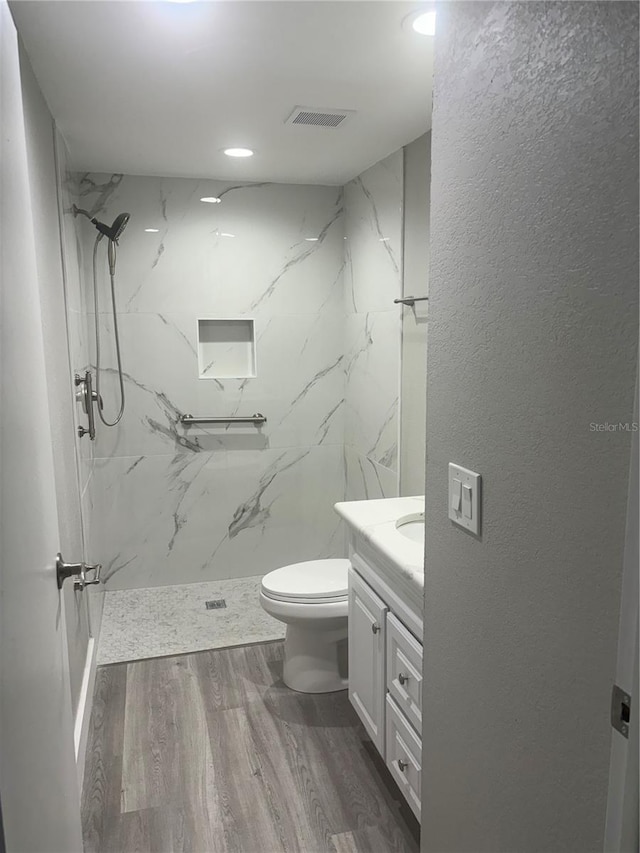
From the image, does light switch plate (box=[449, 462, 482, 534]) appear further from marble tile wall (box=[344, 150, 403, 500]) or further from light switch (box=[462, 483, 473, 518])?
marble tile wall (box=[344, 150, 403, 500])

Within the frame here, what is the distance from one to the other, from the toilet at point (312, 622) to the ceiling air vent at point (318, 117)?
184 cm

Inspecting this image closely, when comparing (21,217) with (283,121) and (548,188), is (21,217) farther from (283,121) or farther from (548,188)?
(283,121)

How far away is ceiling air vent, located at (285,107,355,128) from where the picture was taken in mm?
2492

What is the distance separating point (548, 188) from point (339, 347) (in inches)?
118

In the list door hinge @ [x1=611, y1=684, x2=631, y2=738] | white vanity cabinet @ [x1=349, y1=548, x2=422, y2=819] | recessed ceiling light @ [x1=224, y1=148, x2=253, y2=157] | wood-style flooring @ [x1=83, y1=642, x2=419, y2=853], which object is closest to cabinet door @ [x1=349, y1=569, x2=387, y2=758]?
white vanity cabinet @ [x1=349, y1=548, x2=422, y2=819]

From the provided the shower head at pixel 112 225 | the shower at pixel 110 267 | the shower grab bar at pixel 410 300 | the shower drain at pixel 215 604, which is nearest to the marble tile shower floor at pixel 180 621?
the shower drain at pixel 215 604

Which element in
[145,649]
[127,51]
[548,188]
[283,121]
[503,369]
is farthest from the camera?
[145,649]

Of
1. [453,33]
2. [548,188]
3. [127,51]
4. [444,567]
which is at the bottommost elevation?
[444,567]

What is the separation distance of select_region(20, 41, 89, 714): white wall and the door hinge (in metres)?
1.75

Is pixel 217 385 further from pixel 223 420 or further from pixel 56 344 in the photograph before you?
pixel 56 344

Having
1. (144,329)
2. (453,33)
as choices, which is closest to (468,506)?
(453,33)

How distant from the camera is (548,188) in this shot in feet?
3.14

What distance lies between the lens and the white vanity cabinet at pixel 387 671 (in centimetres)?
182

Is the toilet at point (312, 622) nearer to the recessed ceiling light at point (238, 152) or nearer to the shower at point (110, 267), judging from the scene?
the shower at point (110, 267)
